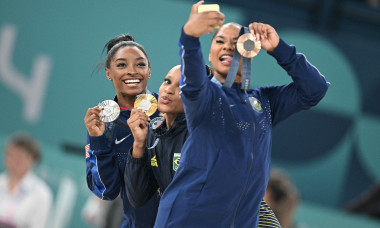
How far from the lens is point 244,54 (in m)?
2.59

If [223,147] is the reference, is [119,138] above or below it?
below

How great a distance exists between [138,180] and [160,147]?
0.62 ft

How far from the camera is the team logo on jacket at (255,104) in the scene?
273 centimetres

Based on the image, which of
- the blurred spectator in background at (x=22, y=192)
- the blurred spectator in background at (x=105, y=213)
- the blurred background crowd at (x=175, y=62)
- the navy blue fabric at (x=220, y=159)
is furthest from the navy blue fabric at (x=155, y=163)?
the blurred background crowd at (x=175, y=62)

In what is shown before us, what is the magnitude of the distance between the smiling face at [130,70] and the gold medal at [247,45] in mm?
887

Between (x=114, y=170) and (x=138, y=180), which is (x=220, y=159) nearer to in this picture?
(x=138, y=180)

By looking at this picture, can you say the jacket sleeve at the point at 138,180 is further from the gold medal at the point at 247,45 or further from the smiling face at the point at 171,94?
the gold medal at the point at 247,45

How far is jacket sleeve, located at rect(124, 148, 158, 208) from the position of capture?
2982 mm

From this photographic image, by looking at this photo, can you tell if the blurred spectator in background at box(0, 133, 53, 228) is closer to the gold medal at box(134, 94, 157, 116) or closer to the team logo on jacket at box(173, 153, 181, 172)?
the gold medal at box(134, 94, 157, 116)

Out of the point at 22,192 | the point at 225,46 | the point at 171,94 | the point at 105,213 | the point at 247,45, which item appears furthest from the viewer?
the point at 22,192

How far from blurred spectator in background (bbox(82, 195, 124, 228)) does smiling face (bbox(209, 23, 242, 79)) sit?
3.43m

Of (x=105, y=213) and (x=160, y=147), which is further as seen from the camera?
(x=105, y=213)

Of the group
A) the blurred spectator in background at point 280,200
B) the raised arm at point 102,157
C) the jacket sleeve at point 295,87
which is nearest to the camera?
the jacket sleeve at point 295,87

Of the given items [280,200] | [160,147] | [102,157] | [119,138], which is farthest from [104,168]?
[280,200]
